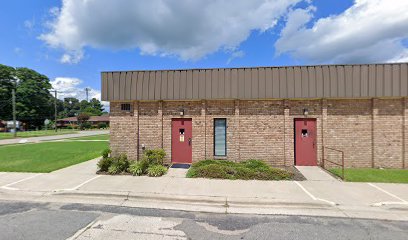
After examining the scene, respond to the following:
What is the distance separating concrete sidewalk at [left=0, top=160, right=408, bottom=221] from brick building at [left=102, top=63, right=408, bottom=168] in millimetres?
2692

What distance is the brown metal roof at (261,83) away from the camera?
375 inches

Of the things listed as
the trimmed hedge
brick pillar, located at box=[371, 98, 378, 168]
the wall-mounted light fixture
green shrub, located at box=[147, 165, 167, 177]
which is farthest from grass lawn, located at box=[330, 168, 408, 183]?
the trimmed hedge

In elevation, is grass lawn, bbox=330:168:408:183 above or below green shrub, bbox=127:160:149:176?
below

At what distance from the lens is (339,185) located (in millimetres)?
7320

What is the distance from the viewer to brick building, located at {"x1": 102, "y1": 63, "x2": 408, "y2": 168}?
9758 millimetres

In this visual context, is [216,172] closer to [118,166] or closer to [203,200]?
[203,200]

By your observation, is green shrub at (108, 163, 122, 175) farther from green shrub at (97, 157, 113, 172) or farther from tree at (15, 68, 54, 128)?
tree at (15, 68, 54, 128)

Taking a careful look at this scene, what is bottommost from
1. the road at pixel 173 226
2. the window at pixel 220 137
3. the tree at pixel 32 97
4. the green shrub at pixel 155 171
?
the road at pixel 173 226

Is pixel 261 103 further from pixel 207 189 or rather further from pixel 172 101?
pixel 207 189

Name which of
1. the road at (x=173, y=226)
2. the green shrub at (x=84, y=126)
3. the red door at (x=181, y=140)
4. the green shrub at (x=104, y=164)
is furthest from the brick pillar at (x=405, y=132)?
the green shrub at (x=84, y=126)

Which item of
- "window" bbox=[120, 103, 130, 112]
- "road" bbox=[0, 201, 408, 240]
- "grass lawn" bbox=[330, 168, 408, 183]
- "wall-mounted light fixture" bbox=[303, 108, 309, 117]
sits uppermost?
"window" bbox=[120, 103, 130, 112]

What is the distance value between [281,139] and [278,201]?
4.78 m

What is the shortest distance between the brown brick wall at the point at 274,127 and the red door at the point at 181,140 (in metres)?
0.25

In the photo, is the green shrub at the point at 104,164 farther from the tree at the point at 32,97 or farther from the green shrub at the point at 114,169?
the tree at the point at 32,97
